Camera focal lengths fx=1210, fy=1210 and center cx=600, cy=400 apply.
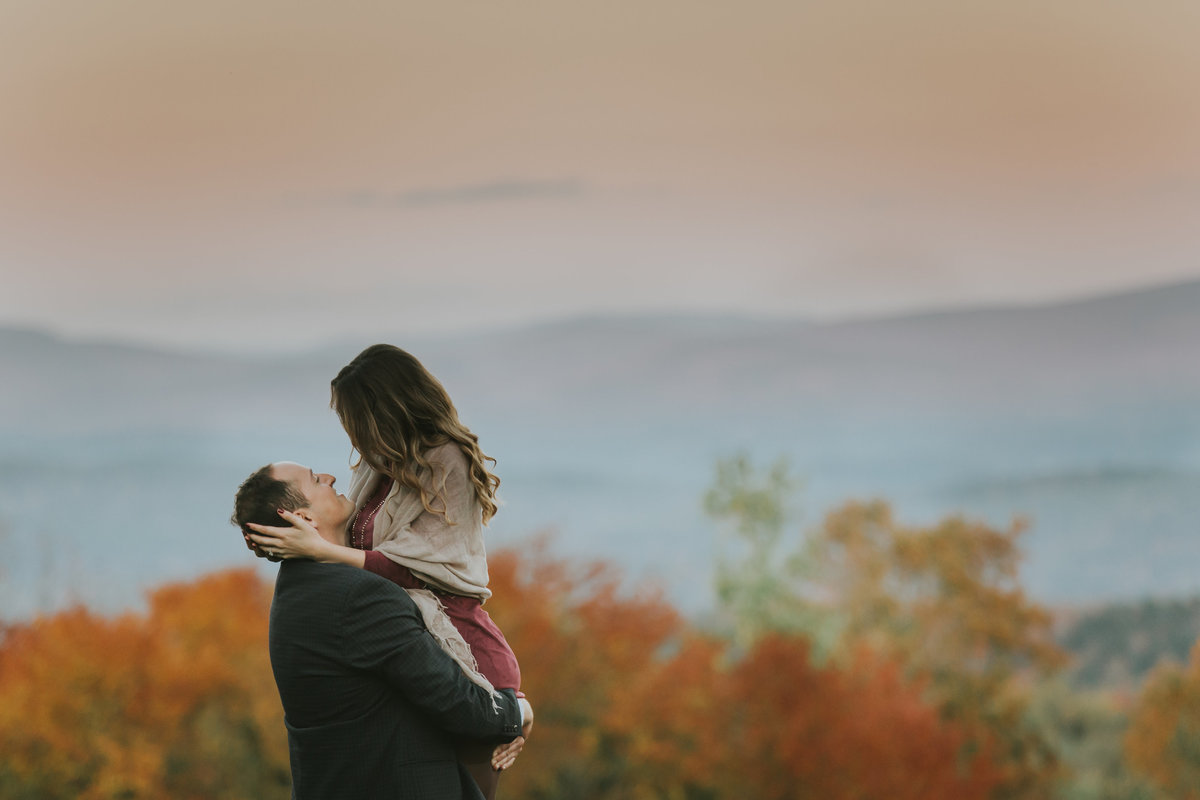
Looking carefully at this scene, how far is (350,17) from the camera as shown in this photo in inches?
985

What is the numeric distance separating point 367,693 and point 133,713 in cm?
1440

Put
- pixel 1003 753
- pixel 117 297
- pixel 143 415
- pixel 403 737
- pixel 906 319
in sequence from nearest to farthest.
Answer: pixel 403 737 < pixel 1003 753 < pixel 117 297 < pixel 143 415 < pixel 906 319

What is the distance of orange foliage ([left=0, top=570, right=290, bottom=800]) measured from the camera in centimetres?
1459

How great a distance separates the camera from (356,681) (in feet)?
7.68

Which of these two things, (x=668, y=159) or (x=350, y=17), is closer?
(x=350, y=17)

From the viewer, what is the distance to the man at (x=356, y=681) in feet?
7.52

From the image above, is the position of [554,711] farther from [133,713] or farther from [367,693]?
[367,693]

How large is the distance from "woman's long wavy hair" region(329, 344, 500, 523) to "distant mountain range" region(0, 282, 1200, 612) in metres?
18.9

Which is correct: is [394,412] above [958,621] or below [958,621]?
above

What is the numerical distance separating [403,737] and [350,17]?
24678mm

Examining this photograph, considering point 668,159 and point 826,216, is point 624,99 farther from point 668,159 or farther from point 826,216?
point 826,216

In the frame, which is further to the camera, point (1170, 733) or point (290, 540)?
point (1170, 733)

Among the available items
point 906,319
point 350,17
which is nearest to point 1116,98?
point 906,319

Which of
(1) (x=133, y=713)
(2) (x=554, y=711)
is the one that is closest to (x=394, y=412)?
(1) (x=133, y=713)
